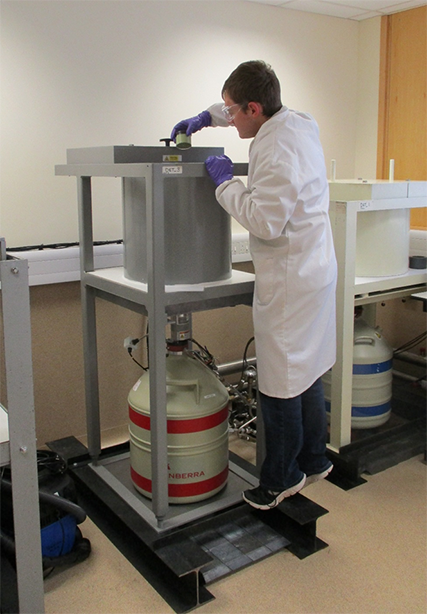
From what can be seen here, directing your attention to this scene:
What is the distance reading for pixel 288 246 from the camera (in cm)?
183

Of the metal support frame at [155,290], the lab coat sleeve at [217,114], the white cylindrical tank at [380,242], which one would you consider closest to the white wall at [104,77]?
the metal support frame at [155,290]

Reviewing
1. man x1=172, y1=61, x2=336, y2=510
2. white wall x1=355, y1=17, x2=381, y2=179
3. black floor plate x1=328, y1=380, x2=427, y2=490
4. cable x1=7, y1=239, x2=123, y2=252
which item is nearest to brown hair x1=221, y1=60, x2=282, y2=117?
man x1=172, y1=61, x2=336, y2=510

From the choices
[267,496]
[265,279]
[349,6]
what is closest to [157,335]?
[265,279]

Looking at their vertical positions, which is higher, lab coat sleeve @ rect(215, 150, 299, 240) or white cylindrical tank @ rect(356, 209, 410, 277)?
lab coat sleeve @ rect(215, 150, 299, 240)

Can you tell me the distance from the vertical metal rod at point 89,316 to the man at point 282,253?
0.40 meters

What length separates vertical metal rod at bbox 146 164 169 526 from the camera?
1.73 meters

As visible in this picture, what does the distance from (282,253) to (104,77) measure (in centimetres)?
119

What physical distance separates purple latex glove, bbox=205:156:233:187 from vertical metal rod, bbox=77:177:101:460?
54 centimetres

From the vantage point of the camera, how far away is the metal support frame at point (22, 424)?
1.29 meters

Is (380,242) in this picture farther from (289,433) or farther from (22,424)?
(22,424)

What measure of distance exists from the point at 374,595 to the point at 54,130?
1.97m

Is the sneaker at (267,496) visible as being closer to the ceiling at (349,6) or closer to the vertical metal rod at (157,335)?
the vertical metal rod at (157,335)

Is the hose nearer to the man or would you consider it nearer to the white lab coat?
the man

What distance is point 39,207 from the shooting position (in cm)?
244
